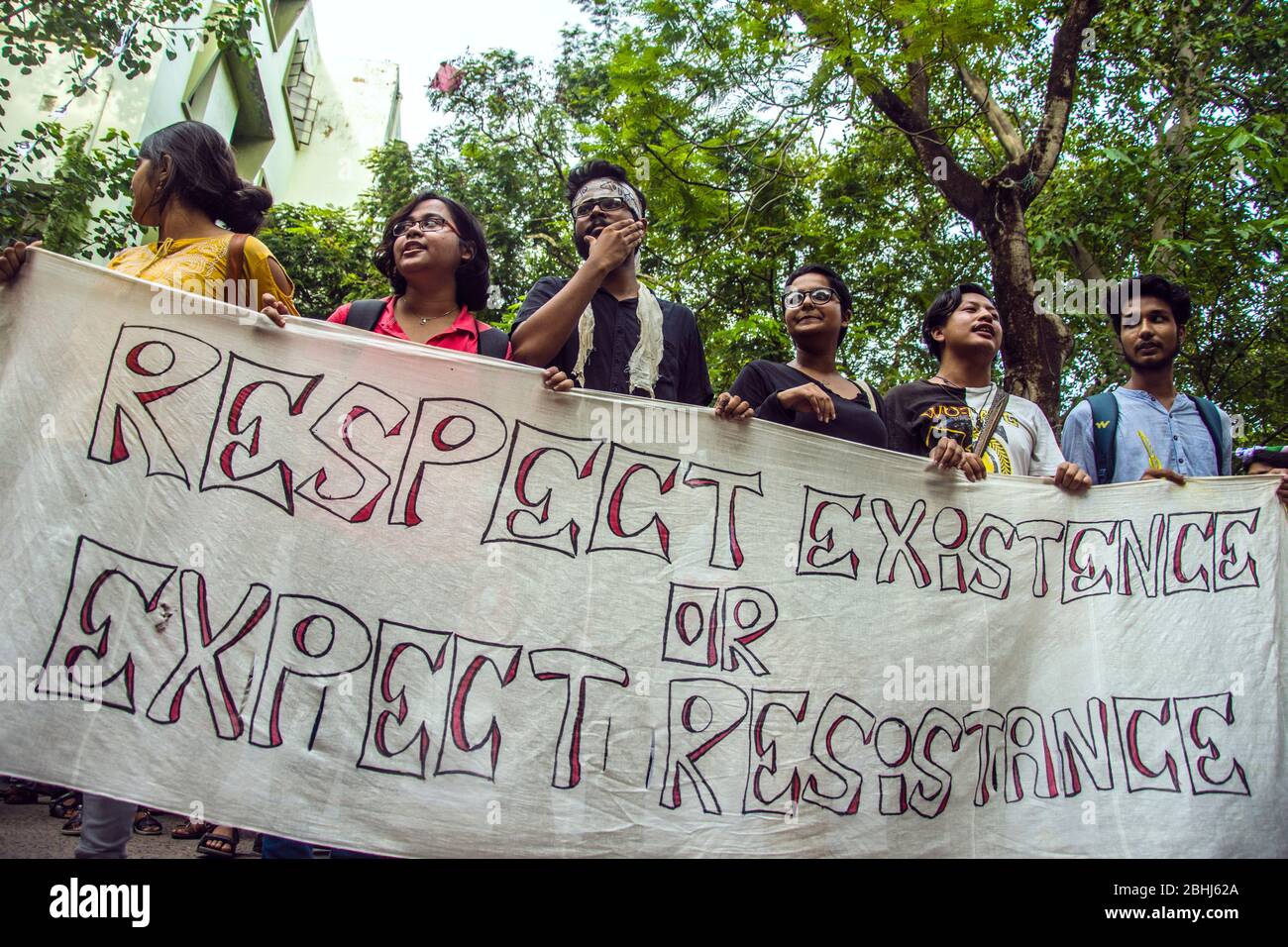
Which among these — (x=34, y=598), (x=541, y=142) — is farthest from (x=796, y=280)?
(x=541, y=142)

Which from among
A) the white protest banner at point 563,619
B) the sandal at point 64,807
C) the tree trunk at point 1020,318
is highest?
the tree trunk at point 1020,318

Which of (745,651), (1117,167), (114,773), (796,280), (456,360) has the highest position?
(1117,167)

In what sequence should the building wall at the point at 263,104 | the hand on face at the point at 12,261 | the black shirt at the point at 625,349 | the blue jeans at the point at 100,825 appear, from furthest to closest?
the building wall at the point at 263,104, the black shirt at the point at 625,349, the hand on face at the point at 12,261, the blue jeans at the point at 100,825

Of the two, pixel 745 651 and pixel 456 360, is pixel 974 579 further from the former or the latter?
pixel 456 360

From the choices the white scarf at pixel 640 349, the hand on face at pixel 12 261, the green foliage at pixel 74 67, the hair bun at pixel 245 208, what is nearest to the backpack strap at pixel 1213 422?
the white scarf at pixel 640 349

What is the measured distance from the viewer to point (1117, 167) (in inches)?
297

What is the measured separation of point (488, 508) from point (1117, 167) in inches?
267

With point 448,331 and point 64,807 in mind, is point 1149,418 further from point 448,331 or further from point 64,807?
point 64,807

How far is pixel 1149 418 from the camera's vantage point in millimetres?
3512

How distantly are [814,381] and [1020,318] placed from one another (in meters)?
4.00

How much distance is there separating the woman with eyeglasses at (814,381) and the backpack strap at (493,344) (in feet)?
2.39

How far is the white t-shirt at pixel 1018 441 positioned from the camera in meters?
3.26

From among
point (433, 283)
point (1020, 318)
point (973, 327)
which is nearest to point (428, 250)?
point (433, 283)

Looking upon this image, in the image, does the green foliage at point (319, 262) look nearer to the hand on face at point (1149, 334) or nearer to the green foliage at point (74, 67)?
the green foliage at point (74, 67)
